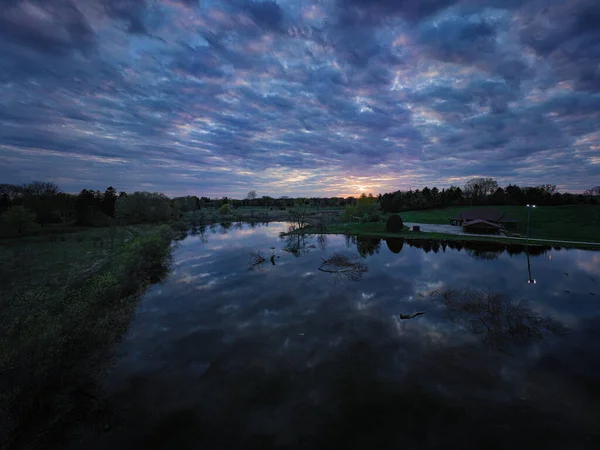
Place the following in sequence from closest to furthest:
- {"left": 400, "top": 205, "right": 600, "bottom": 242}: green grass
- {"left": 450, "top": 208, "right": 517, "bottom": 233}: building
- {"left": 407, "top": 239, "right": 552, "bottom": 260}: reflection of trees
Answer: {"left": 407, "top": 239, "right": 552, "bottom": 260}: reflection of trees, {"left": 400, "top": 205, "right": 600, "bottom": 242}: green grass, {"left": 450, "top": 208, "right": 517, "bottom": 233}: building

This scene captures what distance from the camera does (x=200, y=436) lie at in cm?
1006

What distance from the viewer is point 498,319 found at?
720 inches

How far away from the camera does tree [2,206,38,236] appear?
156ft

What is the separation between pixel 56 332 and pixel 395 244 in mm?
48559

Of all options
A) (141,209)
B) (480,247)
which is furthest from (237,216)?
(480,247)

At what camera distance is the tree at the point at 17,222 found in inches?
1873

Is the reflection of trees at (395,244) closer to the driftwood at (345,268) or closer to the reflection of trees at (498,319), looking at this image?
the driftwood at (345,268)

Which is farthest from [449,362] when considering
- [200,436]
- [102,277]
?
[102,277]

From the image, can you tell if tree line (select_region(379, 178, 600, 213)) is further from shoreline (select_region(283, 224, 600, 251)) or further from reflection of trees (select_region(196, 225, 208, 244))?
reflection of trees (select_region(196, 225, 208, 244))

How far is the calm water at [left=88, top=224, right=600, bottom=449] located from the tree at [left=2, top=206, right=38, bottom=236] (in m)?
44.8

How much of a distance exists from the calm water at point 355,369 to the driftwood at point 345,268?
11.0 feet

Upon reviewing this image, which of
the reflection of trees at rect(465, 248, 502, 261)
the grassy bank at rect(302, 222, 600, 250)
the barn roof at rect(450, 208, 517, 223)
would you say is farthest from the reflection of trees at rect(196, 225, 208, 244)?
the barn roof at rect(450, 208, 517, 223)

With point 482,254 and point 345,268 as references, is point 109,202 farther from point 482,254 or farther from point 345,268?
point 482,254

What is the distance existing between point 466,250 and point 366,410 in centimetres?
4013
